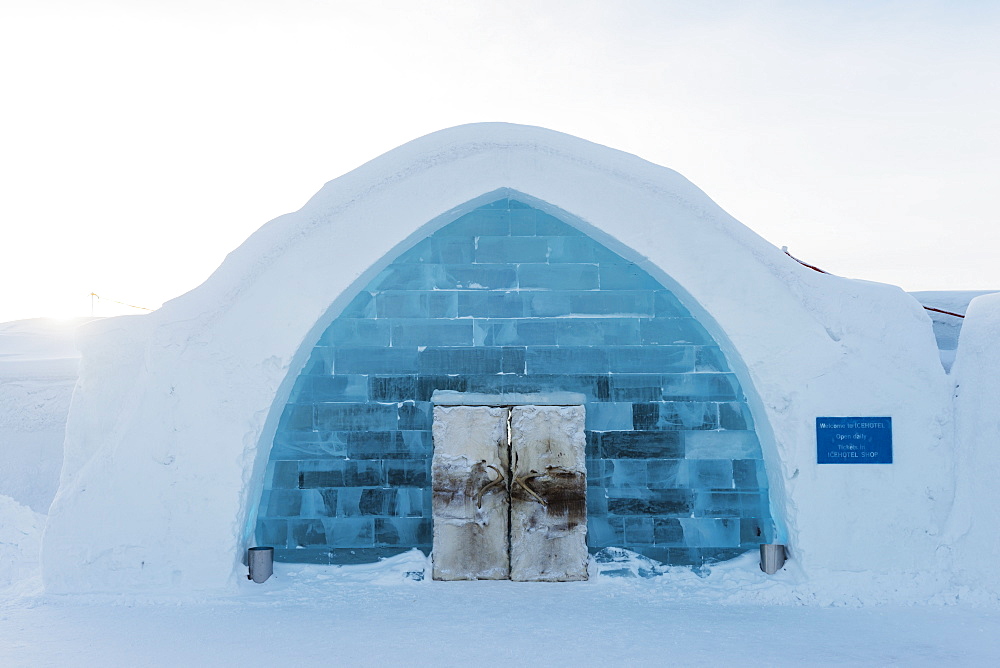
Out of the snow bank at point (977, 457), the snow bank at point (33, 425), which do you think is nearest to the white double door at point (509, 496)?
the snow bank at point (977, 457)

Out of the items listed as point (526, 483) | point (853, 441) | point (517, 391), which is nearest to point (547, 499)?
point (526, 483)

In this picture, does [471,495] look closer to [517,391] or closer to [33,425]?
[517,391]

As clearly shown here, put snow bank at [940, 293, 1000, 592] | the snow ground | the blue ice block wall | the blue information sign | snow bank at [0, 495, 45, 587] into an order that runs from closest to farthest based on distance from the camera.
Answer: the snow ground < snow bank at [940, 293, 1000, 592] < the blue information sign < the blue ice block wall < snow bank at [0, 495, 45, 587]

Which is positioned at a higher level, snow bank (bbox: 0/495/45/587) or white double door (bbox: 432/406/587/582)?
white double door (bbox: 432/406/587/582)

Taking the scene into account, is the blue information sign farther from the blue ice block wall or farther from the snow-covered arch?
the blue ice block wall

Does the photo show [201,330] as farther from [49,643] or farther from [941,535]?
[941,535]

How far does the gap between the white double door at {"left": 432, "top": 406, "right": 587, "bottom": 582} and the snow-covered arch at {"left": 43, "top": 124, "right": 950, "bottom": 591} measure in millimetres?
1604

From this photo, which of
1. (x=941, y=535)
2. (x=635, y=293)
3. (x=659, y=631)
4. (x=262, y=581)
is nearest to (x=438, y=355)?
(x=635, y=293)

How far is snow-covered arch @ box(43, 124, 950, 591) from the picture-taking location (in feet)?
20.6

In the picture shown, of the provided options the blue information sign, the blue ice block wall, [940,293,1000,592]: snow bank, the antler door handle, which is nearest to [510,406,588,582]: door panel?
the antler door handle

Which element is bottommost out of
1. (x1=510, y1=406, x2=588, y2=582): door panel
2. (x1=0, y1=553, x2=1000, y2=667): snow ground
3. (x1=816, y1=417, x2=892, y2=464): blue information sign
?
(x1=0, y1=553, x2=1000, y2=667): snow ground

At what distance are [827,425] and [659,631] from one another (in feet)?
7.80

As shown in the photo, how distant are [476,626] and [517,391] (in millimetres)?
2069

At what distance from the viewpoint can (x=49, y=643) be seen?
17.0ft
